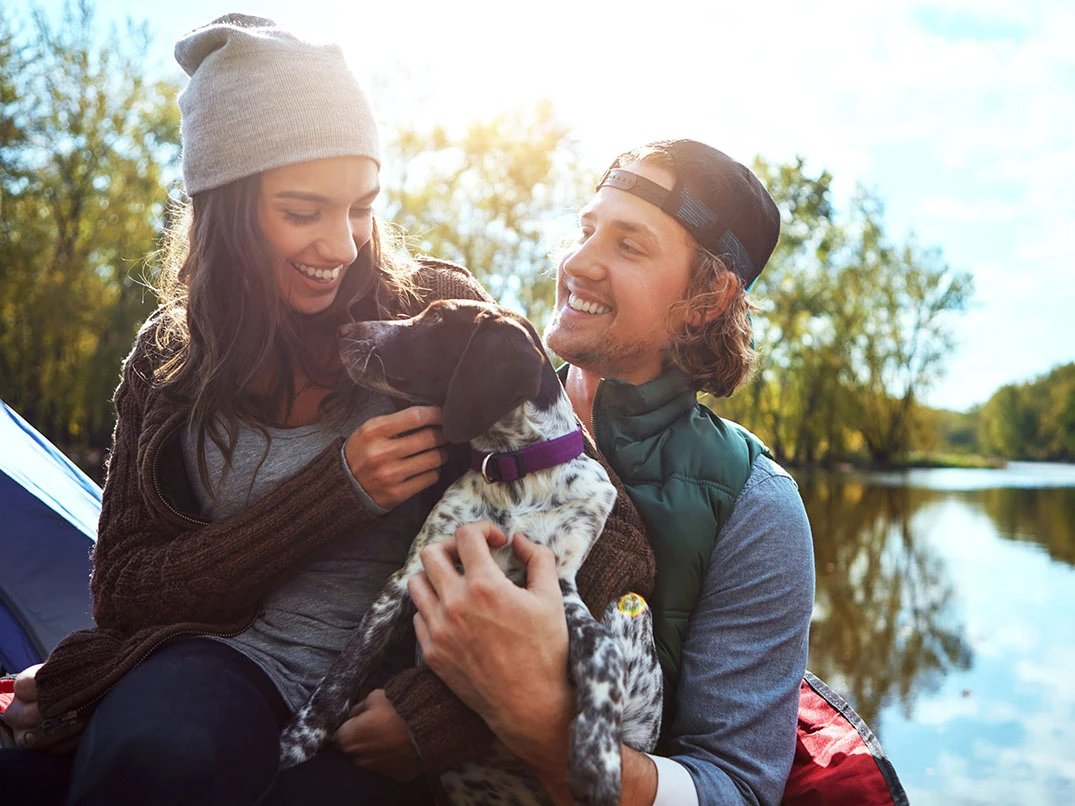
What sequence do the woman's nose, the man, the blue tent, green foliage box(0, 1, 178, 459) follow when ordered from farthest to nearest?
green foliage box(0, 1, 178, 459)
the blue tent
the woman's nose
the man

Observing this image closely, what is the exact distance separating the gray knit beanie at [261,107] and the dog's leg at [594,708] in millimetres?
1351

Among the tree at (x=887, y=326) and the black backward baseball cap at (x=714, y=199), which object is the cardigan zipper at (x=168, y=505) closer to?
the black backward baseball cap at (x=714, y=199)

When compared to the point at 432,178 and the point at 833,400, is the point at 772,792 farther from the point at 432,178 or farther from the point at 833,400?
the point at 833,400

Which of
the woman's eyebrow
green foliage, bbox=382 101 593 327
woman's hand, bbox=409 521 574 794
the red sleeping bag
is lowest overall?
the red sleeping bag

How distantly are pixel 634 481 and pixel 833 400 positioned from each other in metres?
39.2

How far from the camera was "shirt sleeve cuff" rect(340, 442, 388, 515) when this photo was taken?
218cm

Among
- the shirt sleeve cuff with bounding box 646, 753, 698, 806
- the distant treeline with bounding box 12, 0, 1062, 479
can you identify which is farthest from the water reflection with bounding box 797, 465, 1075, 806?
the distant treeline with bounding box 12, 0, 1062, 479

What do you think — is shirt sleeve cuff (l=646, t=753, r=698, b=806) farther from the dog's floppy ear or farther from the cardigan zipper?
the cardigan zipper

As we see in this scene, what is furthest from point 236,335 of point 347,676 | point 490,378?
point 347,676

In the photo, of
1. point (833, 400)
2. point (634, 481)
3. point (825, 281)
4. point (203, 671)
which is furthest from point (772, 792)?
point (833, 400)

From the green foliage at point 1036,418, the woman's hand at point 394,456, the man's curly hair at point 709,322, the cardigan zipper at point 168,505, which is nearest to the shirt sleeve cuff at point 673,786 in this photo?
the woman's hand at point 394,456

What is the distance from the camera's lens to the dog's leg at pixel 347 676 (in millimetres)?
2096

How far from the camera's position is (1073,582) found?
10766 mm

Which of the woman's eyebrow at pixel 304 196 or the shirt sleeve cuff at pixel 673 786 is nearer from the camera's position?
Result: the shirt sleeve cuff at pixel 673 786
